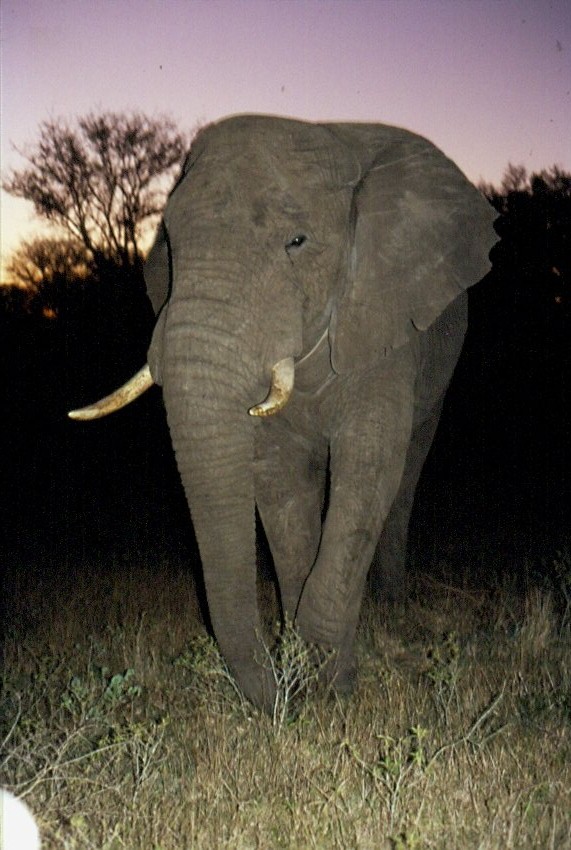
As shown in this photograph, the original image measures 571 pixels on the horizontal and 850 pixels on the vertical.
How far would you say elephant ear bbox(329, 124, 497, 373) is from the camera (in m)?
4.81

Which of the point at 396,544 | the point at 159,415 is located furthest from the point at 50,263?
the point at 396,544

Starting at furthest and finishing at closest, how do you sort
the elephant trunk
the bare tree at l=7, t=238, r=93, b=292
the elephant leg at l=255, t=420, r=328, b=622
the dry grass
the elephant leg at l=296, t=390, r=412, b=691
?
1. the bare tree at l=7, t=238, r=93, b=292
2. the elephant leg at l=255, t=420, r=328, b=622
3. the elephant leg at l=296, t=390, r=412, b=691
4. the elephant trunk
5. the dry grass

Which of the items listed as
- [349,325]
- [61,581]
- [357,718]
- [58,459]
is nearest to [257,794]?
[357,718]

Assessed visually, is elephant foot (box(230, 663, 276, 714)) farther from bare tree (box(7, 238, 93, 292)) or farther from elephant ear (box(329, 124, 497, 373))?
bare tree (box(7, 238, 93, 292))

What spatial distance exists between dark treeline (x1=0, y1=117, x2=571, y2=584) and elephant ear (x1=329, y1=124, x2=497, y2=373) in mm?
3285

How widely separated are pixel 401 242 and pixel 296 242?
70 cm

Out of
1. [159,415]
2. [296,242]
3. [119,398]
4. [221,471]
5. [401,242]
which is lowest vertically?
[159,415]

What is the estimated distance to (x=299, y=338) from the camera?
4328mm

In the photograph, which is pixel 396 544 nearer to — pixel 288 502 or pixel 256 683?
pixel 288 502

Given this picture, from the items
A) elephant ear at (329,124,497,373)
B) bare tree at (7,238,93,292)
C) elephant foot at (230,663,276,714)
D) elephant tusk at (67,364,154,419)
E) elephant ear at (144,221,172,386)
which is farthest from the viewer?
bare tree at (7,238,93,292)

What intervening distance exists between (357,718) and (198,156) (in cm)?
233

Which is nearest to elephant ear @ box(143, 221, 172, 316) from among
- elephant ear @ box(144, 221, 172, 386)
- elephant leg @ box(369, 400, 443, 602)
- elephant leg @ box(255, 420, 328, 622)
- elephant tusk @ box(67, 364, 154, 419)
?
elephant ear @ box(144, 221, 172, 386)

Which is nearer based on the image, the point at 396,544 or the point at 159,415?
the point at 396,544

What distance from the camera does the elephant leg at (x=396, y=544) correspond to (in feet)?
21.9
